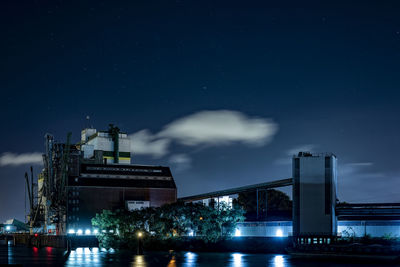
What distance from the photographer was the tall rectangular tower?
3875 inches

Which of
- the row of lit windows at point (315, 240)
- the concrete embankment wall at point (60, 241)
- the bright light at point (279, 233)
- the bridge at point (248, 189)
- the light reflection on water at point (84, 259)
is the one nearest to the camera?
the light reflection on water at point (84, 259)

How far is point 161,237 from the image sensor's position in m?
105

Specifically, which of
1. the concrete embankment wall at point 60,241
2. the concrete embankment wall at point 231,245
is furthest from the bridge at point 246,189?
the concrete embankment wall at point 60,241

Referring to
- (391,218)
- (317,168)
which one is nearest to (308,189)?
(317,168)

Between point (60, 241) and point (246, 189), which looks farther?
point (60, 241)

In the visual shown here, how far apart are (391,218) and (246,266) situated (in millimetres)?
37395

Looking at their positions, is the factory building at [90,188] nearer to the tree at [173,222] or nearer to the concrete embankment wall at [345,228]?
the tree at [173,222]

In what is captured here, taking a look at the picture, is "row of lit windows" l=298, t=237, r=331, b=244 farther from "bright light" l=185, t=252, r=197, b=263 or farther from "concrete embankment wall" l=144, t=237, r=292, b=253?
"bright light" l=185, t=252, r=197, b=263

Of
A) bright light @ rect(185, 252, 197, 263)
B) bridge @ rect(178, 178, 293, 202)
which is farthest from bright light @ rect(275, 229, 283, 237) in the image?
bright light @ rect(185, 252, 197, 263)

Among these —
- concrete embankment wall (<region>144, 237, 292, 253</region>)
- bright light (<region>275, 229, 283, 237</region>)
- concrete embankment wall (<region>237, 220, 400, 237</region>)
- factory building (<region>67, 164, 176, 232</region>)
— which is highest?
factory building (<region>67, 164, 176, 232</region>)

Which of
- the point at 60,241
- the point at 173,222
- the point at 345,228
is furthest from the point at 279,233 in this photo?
the point at 60,241

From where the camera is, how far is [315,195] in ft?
327

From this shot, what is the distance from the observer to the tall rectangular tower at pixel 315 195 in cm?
9844

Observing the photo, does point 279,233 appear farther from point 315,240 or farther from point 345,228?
point 345,228
